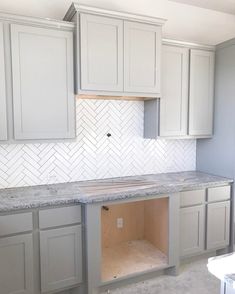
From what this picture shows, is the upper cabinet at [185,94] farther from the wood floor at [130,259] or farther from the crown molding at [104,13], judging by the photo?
the wood floor at [130,259]

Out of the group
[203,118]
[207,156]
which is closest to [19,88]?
[203,118]

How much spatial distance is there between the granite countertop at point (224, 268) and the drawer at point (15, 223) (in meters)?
1.46

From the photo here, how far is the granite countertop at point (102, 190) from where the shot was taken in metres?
2.09

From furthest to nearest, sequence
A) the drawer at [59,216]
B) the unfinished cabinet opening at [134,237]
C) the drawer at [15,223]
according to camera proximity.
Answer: the unfinished cabinet opening at [134,237] < the drawer at [59,216] < the drawer at [15,223]

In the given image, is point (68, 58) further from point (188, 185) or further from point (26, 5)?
point (188, 185)

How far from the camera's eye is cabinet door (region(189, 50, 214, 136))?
117 inches

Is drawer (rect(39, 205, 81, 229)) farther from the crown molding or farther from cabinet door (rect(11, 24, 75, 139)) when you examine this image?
the crown molding

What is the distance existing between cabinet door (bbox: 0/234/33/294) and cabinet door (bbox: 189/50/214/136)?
2117 mm

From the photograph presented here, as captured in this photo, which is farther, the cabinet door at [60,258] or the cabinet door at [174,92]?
the cabinet door at [174,92]

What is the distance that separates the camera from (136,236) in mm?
3168

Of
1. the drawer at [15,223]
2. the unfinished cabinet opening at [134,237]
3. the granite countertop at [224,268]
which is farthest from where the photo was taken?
the unfinished cabinet opening at [134,237]

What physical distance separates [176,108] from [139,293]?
6.34 ft

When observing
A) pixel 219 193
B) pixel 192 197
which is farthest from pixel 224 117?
pixel 192 197

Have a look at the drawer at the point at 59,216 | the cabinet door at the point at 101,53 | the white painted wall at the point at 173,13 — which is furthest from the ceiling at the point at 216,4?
the drawer at the point at 59,216
